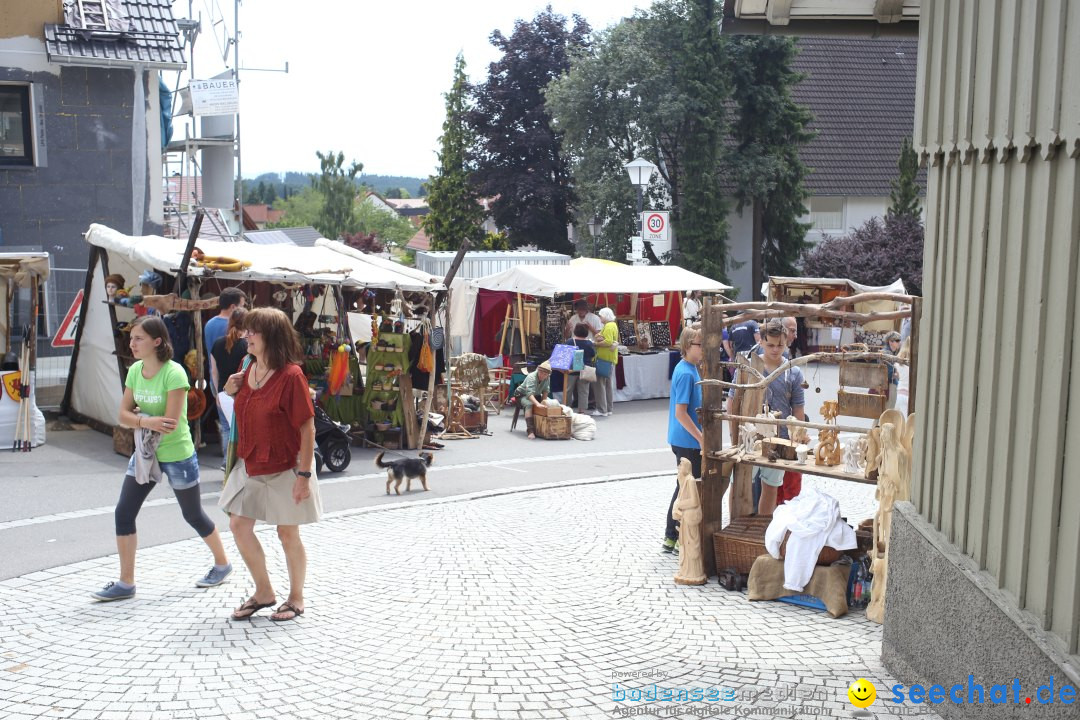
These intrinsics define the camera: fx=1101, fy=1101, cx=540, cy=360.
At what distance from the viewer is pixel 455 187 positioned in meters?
43.5

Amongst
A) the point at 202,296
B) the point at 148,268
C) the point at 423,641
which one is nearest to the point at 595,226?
the point at 202,296

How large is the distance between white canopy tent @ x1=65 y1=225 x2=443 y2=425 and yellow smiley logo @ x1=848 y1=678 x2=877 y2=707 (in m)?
9.09

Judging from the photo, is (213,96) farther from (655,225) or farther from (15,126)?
(655,225)

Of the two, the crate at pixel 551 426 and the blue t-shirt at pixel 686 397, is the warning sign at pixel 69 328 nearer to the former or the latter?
the crate at pixel 551 426

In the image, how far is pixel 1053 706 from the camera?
12.9 ft

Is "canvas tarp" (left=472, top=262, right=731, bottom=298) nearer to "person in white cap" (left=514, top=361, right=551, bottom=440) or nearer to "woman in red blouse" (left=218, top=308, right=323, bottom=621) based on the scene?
"person in white cap" (left=514, top=361, right=551, bottom=440)

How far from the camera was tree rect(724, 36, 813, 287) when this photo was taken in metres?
31.0

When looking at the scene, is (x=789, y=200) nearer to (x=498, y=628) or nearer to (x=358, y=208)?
(x=498, y=628)

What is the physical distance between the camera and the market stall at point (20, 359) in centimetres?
1312

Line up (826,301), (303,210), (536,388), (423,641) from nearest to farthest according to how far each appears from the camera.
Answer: (423,641), (536,388), (826,301), (303,210)

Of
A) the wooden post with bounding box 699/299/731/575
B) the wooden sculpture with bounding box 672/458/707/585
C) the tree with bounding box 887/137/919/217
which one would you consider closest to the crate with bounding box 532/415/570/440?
the wooden post with bounding box 699/299/731/575

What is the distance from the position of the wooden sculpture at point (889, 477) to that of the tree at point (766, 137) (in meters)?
25.1

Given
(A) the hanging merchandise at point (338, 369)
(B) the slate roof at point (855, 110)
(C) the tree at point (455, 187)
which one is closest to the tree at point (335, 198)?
(C) the tree at point (455, 187)

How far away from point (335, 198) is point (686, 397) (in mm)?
79477
